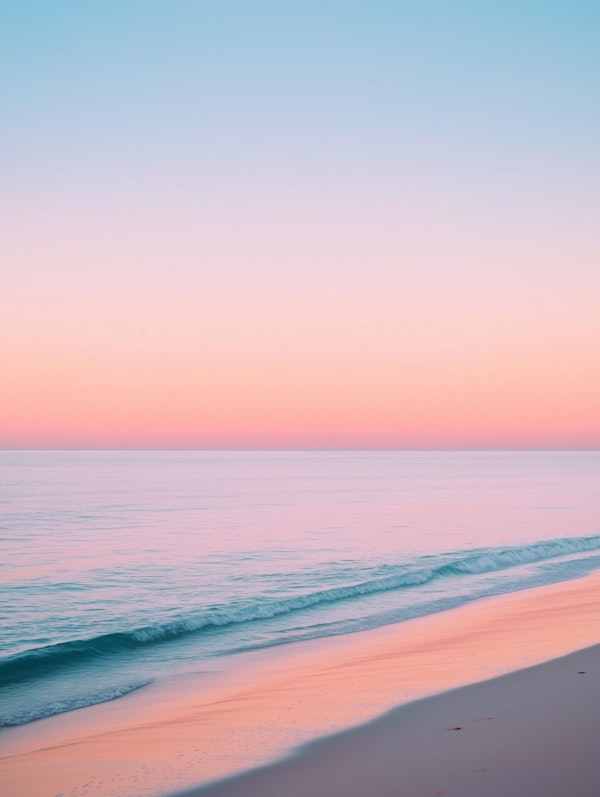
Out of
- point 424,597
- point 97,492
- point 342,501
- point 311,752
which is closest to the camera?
point 311,752

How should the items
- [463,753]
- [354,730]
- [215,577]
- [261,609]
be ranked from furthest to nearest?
[215,577] < [261,609] < [354,730] < [463,753]

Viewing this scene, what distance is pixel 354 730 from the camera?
8.73 meters

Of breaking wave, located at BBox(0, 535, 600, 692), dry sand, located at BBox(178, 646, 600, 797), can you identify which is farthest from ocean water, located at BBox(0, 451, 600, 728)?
dry sand, located at BBox(178, 646, 600, 797)

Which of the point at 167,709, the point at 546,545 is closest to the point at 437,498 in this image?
the point at 546,545

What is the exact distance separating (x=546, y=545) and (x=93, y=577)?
1944 centimetres

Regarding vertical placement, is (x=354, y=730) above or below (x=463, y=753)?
below

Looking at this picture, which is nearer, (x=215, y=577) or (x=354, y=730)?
(x=354, y=730)

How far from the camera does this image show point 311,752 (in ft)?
26.2

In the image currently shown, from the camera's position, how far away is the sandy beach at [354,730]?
272 inches

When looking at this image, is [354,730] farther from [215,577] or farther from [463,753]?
[215,577]

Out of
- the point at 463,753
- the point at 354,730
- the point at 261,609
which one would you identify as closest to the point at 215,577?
the point at 261,609

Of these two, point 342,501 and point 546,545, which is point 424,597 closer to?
point 546,545

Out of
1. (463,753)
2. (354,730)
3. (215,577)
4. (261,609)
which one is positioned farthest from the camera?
(215,577)

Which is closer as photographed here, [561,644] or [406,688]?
[406,688]
